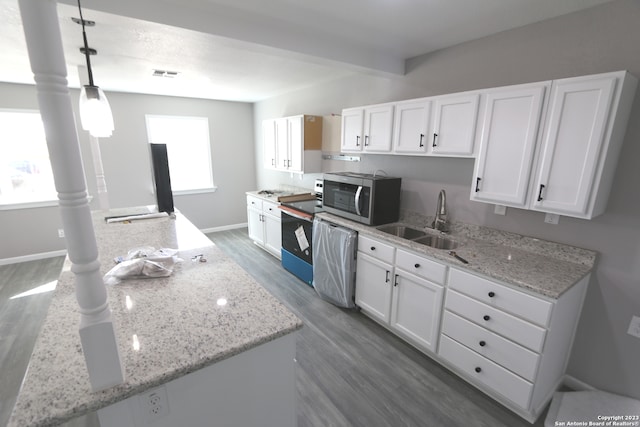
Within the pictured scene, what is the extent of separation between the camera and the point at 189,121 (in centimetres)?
512

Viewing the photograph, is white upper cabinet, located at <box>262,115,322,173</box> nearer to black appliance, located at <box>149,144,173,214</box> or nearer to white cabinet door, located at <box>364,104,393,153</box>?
white cabinet door, located at <box>364,104,393,153</box>

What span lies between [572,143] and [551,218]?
1.92 ft

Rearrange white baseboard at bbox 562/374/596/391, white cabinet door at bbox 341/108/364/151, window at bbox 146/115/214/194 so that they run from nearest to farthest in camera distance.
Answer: white baseboard at bbox 562/374/596/391, white cabinet door at bbox 341/108/364/151, window at bbox 146/115/214/194

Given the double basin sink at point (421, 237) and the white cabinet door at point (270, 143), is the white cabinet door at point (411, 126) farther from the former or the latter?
the white cabinet door at point (270, 143)

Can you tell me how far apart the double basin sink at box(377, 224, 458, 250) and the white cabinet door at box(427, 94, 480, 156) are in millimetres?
761

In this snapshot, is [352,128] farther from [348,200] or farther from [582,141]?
[582,141]

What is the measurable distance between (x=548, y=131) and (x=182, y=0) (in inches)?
94.0

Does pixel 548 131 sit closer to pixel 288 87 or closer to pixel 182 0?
pixel 182 0

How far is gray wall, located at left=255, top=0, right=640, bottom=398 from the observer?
5.52ft

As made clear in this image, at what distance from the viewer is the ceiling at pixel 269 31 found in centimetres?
174

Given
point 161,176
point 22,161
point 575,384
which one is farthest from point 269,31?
point 22,161

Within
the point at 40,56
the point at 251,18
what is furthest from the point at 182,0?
the point at 40,56

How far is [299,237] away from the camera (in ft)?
11.4

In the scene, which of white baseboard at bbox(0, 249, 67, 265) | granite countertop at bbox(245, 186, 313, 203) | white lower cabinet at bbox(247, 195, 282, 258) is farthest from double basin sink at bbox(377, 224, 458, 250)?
white baseboard at bbox(0, 249, 67, 265)
